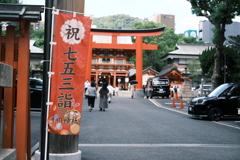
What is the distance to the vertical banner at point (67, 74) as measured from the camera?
4410 millimetres

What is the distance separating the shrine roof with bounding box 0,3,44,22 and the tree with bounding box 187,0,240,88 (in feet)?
54.2

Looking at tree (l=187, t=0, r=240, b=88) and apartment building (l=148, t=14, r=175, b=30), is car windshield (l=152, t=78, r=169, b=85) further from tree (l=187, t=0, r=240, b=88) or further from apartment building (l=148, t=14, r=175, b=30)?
apartment building (l=148, t=14, r=175, b=30)

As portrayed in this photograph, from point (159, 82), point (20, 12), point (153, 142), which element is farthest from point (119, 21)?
point (20, 12)

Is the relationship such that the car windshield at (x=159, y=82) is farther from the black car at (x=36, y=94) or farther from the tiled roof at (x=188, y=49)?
the tiled roof at (x=188, y=49)

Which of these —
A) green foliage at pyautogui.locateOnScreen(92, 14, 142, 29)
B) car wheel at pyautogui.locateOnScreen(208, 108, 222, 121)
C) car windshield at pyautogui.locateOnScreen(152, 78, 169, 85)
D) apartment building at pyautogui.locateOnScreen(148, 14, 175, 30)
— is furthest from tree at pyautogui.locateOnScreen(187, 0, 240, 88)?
green foliage at pyautogui.locateOnScreen(92, 14, 142, 29)

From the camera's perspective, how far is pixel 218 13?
64.3 ft

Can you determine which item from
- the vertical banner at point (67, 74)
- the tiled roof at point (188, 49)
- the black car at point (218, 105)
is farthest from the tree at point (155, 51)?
the vertical banner at point (67, 74)

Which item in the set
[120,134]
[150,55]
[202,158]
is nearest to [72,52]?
[202,158]

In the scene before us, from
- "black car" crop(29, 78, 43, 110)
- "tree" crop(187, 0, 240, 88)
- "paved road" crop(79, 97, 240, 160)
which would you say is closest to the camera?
"paved road" crop(79, 97, 240, 160)

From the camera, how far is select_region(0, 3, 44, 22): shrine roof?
478 centimetres

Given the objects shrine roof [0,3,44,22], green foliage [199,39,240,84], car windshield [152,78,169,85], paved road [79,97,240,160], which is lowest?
paved road [79,97,240,160]

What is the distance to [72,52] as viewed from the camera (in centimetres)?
451

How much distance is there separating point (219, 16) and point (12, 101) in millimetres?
17003

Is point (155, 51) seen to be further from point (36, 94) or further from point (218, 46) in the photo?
point (36, 94)
